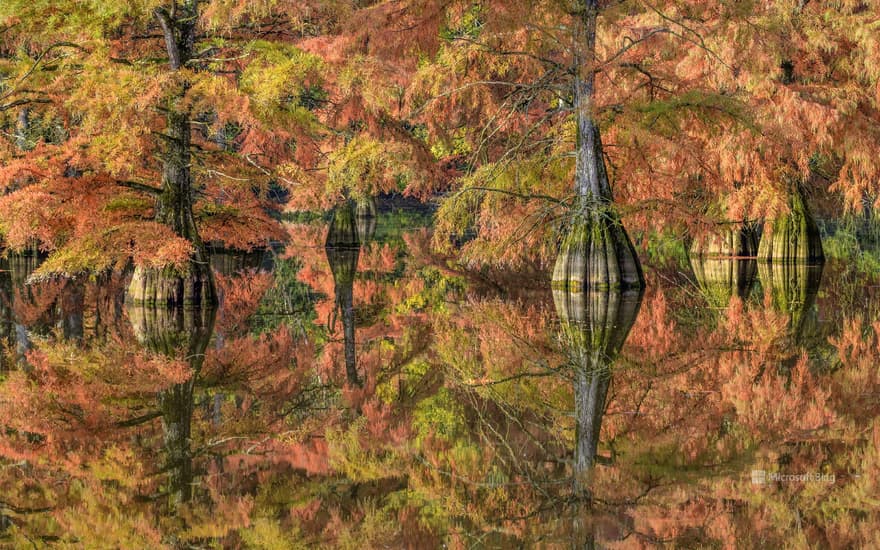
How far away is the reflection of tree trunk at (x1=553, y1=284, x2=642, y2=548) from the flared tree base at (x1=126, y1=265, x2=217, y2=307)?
4.41 meters

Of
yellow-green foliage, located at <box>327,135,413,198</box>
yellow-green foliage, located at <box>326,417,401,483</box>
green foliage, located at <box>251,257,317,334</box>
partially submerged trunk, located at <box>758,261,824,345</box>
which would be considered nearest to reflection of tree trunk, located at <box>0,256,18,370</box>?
green foliage, located at <box>251,257,317,334</box>

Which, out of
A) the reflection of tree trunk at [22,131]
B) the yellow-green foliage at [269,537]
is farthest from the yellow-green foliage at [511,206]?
the yellow-green foliage at [269,537]

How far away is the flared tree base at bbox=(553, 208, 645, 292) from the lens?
12.9 metres

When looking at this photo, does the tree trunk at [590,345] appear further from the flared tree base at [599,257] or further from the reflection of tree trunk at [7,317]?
the reflection of tree trunk at [7,317]

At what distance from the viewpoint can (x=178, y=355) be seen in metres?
8.22

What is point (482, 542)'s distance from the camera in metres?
3.60

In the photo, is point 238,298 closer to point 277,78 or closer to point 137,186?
point 137,186

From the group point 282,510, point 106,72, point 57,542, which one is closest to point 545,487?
point 282,510

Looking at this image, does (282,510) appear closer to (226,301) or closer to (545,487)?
(545,487)

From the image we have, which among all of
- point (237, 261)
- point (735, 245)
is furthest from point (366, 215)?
point (735, 245)

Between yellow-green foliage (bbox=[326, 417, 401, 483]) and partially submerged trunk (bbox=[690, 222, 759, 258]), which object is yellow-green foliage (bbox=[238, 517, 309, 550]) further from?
partially submerged trunk (bbox=[690, 222, 759, 258])

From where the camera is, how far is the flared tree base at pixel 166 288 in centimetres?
1202

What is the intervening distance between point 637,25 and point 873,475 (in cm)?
1306

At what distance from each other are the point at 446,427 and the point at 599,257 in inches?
302
